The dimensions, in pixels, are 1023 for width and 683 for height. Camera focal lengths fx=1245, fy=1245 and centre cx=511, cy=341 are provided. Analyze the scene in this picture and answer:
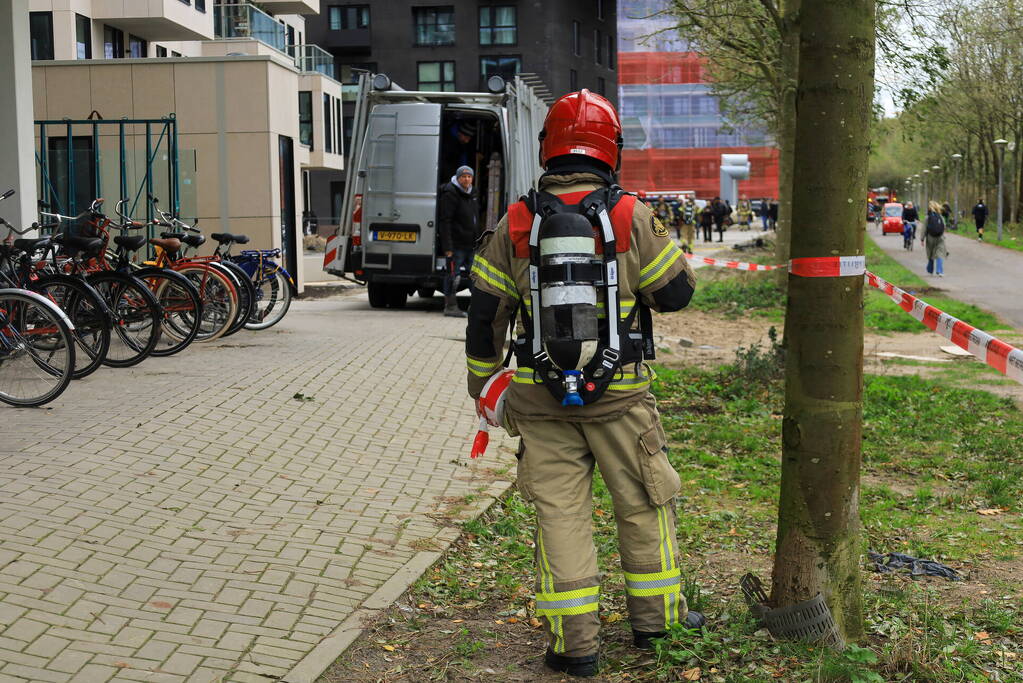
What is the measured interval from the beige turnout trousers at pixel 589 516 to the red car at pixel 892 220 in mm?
59998

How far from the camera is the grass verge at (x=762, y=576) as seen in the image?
4047 mm

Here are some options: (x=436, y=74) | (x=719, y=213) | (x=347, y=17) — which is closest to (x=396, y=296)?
(x=719, y=213)

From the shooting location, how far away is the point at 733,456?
8.20 meters

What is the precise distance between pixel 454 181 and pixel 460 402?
6976mm

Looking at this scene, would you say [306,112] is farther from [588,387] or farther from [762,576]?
[588,387]

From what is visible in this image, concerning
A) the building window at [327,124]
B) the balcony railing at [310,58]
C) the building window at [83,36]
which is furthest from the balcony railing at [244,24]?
the building window at [327,124]

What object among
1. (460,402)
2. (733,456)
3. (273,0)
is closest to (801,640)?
(733,456)

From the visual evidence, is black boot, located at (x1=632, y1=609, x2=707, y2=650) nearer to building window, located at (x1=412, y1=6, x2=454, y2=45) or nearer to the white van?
the white van

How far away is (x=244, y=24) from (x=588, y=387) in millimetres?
35294

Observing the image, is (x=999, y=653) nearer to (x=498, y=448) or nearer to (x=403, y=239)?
(x=498, y=448)

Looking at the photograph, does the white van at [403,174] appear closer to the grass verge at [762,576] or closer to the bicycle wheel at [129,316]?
the bicycle wheel at [129,316]

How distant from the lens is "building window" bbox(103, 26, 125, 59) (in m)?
32.0

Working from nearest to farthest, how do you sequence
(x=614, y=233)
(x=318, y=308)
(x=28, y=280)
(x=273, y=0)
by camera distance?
(x=614, y=233)
(x=28, y=280)
(x=318, y=308)
(x=273, y=0)

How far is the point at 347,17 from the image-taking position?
2857 inches
